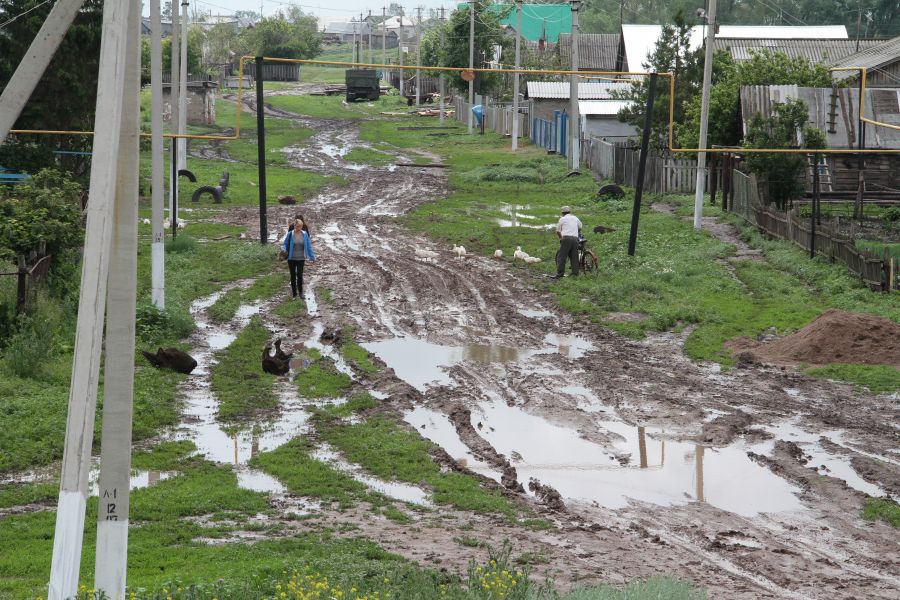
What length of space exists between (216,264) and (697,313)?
1126 centimetres

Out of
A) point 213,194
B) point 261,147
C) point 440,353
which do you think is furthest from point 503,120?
point 440,353

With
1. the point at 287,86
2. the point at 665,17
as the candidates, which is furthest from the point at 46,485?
the point at 665,17

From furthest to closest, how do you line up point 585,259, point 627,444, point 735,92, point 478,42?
1. point 478,42
2. point 735,92
3. point 585,259
4. point 627,444

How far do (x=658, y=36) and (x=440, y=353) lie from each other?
44.3 meters

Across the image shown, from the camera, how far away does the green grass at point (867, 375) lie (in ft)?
53.8

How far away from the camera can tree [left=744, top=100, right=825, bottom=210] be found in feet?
97.3

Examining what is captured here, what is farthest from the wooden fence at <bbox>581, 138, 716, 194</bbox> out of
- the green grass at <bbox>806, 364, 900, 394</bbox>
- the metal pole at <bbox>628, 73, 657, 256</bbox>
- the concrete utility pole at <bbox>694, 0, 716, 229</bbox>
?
the green grass at <bbox>806, 364, 900, 394</bbox>

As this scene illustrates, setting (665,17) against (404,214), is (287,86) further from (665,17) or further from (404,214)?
(404,214)

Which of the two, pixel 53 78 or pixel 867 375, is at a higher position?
pixel 53 78

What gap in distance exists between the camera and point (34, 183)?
2234 centimetres

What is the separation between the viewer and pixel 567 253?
24.4 m

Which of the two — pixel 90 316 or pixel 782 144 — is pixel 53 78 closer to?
pixel 782 144

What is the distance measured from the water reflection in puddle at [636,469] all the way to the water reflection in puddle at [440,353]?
2.60 meters

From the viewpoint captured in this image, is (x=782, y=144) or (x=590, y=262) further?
(x=782, y=144)
